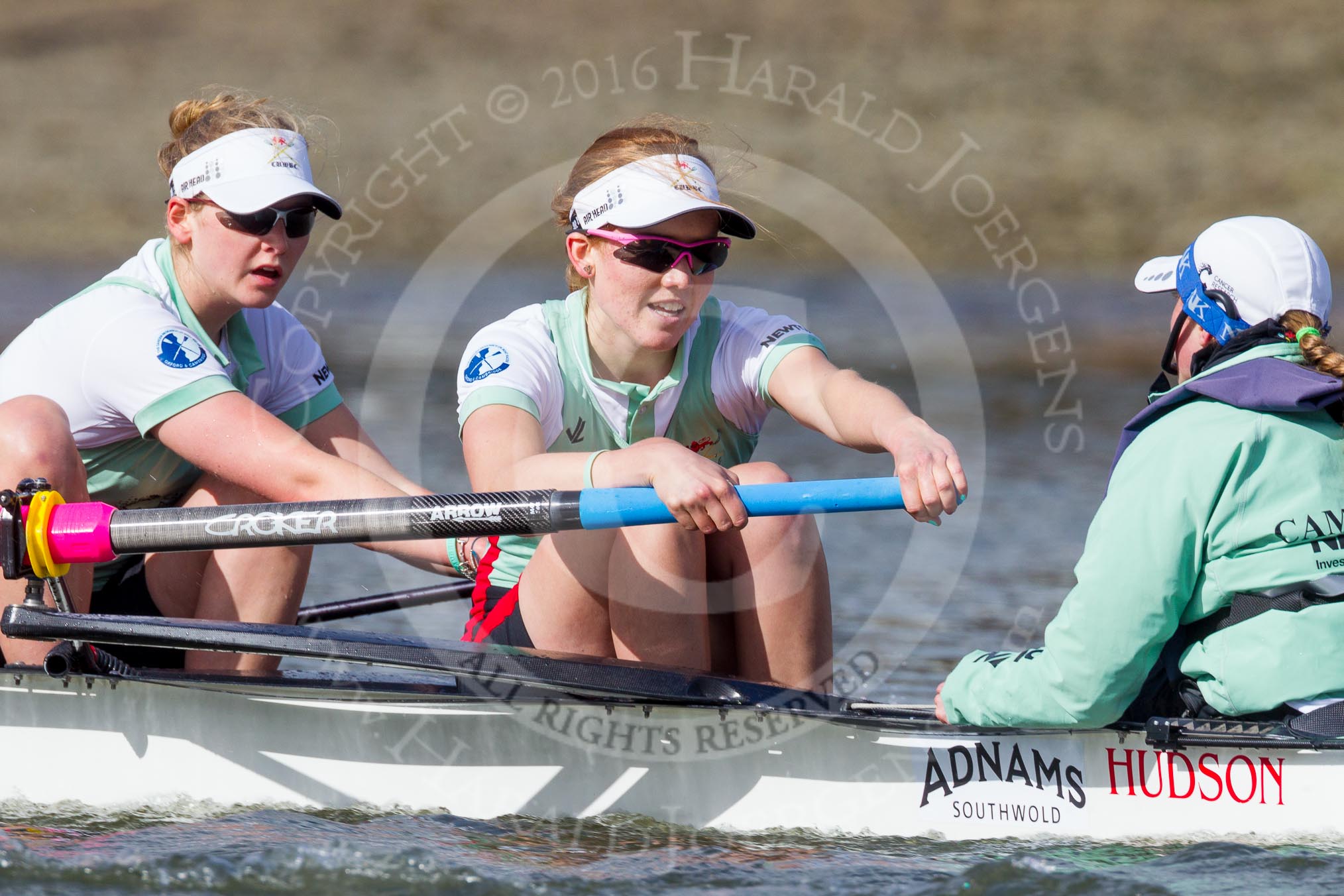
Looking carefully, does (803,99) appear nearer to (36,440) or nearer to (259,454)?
(259,454)

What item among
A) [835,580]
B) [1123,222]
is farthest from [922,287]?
[835,580]

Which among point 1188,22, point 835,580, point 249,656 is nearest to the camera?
point 249,656

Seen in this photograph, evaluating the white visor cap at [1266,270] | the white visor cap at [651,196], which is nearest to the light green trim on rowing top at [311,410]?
the white visor cap at [651,196]

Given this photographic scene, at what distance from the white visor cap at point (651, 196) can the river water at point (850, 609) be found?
1.39 metres

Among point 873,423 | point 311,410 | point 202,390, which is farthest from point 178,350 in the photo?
point 873,423

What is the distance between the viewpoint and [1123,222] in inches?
738

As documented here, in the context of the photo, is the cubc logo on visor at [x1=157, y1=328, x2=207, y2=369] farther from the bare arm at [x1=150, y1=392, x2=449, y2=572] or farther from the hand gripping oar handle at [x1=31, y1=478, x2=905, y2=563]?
the hand gripping oar handle at [x1=31, y1=478, x2=905, y2=563]

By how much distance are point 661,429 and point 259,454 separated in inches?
38.3

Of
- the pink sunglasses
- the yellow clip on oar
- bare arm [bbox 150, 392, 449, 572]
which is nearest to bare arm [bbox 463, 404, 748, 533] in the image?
bare arm [bbox 150, 392, 449, 572]

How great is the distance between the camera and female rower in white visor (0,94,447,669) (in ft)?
11.6

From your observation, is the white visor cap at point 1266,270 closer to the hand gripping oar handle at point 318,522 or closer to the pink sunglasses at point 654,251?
the hand gripping oar handle at point 318,522

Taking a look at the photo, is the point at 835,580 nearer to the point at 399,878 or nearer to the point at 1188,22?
the point at 399,878

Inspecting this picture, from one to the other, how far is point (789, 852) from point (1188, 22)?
20.1m

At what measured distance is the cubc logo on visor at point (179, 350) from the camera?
3.54 m
